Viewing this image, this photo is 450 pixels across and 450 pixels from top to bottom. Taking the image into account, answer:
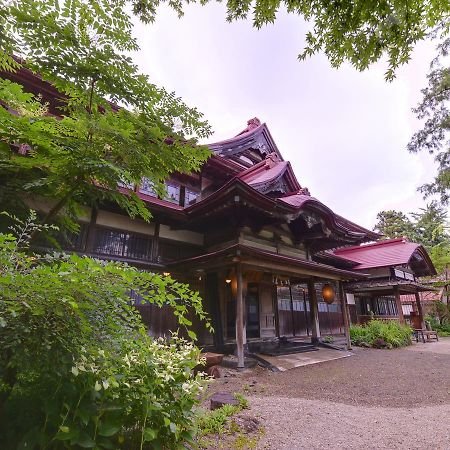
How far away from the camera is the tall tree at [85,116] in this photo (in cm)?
281

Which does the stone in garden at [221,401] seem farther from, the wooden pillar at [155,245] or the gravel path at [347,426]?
the wooden pillar at [155,245]

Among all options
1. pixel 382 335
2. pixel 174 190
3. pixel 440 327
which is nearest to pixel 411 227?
pixel 440 327

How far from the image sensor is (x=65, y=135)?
3.14 m

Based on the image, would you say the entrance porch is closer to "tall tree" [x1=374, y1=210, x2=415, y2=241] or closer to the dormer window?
the dormer window

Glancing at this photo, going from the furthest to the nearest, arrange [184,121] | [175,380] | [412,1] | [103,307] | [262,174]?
[262,174] → [184,121] → [412,1] → [175,380] → [103,307]

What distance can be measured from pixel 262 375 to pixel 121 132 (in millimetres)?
7052

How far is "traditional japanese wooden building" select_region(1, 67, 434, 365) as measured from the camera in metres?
8.20

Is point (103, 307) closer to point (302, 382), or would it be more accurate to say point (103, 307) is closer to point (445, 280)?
point (302, 382)

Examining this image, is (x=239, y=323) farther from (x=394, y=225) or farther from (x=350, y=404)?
(x=394, y=225)

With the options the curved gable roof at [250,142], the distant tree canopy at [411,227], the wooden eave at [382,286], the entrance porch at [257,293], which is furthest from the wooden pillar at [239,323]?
the distant tree canopy at [411,227]

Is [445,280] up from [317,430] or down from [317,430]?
up

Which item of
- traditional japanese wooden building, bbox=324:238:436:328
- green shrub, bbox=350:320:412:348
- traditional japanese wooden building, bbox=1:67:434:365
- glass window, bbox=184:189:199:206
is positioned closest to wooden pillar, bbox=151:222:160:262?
traditional japanese wooden building, bbox=1:67:434:365

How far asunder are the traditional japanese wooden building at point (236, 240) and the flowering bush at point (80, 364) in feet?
14.1

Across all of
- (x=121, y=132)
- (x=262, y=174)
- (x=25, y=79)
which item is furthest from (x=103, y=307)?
(x=262, y=174)
